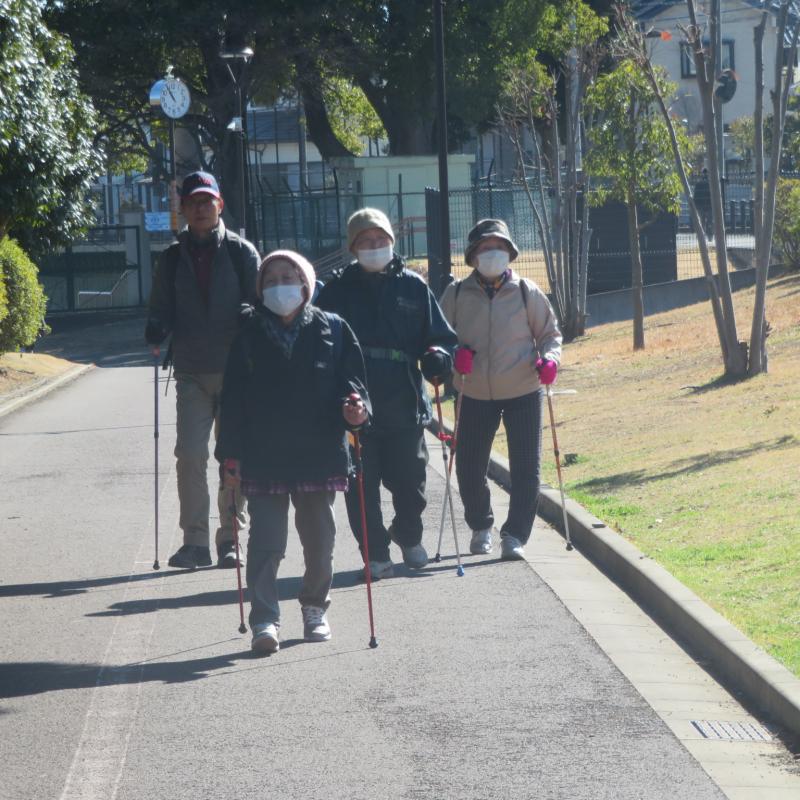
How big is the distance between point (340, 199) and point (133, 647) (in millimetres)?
34202

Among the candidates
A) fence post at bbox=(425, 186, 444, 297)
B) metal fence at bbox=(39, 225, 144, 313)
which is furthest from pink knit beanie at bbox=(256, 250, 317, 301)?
metal fence at bbox=(39, 225, 144, 313)

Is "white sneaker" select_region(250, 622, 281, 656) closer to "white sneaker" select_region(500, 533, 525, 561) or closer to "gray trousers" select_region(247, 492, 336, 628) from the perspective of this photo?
"gray trousers" select_region(247, 492, 336, 628)

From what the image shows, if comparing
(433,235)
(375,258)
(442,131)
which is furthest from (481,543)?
(433,235)

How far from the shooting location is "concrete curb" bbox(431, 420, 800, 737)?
18.4ft

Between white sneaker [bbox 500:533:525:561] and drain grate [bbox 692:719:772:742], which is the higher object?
white sneaker [bbox 500:533:525:561]

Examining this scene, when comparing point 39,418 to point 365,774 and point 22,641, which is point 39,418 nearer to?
point 22,641

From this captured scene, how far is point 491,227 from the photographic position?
8.57m

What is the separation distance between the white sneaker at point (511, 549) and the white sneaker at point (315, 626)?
202cm

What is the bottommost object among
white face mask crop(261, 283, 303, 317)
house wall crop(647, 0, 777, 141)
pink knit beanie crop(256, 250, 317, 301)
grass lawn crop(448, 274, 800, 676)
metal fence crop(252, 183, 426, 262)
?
grass lawn crop(448, 274, 800, 676)

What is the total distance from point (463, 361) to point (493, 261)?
0.62 meters

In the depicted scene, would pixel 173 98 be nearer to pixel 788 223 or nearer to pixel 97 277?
pixel 788 223

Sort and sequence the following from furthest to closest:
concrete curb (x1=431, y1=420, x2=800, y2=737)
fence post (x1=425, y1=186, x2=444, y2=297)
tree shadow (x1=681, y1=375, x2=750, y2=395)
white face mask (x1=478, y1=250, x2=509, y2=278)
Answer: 1. fence post (x1=425, y1=186, x2=444, y2=297)
2. tree shadow (x1=681, y1=375, x2=750, y2=395)
3. white face mask (x1=478, y1=250, x2=509, y2=278)
4. concrete curb (x1=431, y1=420, x2=800, y2=737)

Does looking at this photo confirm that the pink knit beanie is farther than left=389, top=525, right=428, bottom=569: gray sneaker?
No

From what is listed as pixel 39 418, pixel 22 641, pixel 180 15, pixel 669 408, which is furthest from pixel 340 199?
pixel 22 641
